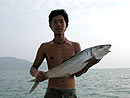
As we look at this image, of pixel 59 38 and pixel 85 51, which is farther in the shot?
pixel 59 38

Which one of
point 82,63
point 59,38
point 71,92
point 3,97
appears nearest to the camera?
point 82,63

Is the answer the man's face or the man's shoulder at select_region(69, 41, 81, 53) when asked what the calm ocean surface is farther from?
the man's face

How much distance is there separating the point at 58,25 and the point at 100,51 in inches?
43.8

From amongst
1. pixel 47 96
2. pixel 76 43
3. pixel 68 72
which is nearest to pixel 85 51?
pixel 68 72

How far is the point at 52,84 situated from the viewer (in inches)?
157

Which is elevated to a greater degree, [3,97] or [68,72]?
[68,72]

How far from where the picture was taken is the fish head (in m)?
3.57

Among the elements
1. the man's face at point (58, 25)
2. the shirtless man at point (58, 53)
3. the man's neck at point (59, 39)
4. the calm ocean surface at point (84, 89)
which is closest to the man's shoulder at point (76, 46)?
the shirtless man at point (58, 53)

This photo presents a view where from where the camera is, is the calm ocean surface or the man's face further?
the calm ocean surface

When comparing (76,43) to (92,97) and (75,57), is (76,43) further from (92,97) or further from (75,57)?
(92,97)

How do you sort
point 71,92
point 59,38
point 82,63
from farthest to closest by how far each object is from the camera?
point 59,38 < point 71,92 < point 82,63

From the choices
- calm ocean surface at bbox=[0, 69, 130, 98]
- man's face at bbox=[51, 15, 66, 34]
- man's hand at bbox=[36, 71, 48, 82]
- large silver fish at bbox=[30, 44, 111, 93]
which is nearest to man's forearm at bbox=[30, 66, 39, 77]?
man's hand at bbox=[36, 71, 48, 82]

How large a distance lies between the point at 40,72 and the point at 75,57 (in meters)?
0.72

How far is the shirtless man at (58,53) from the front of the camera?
390cm
